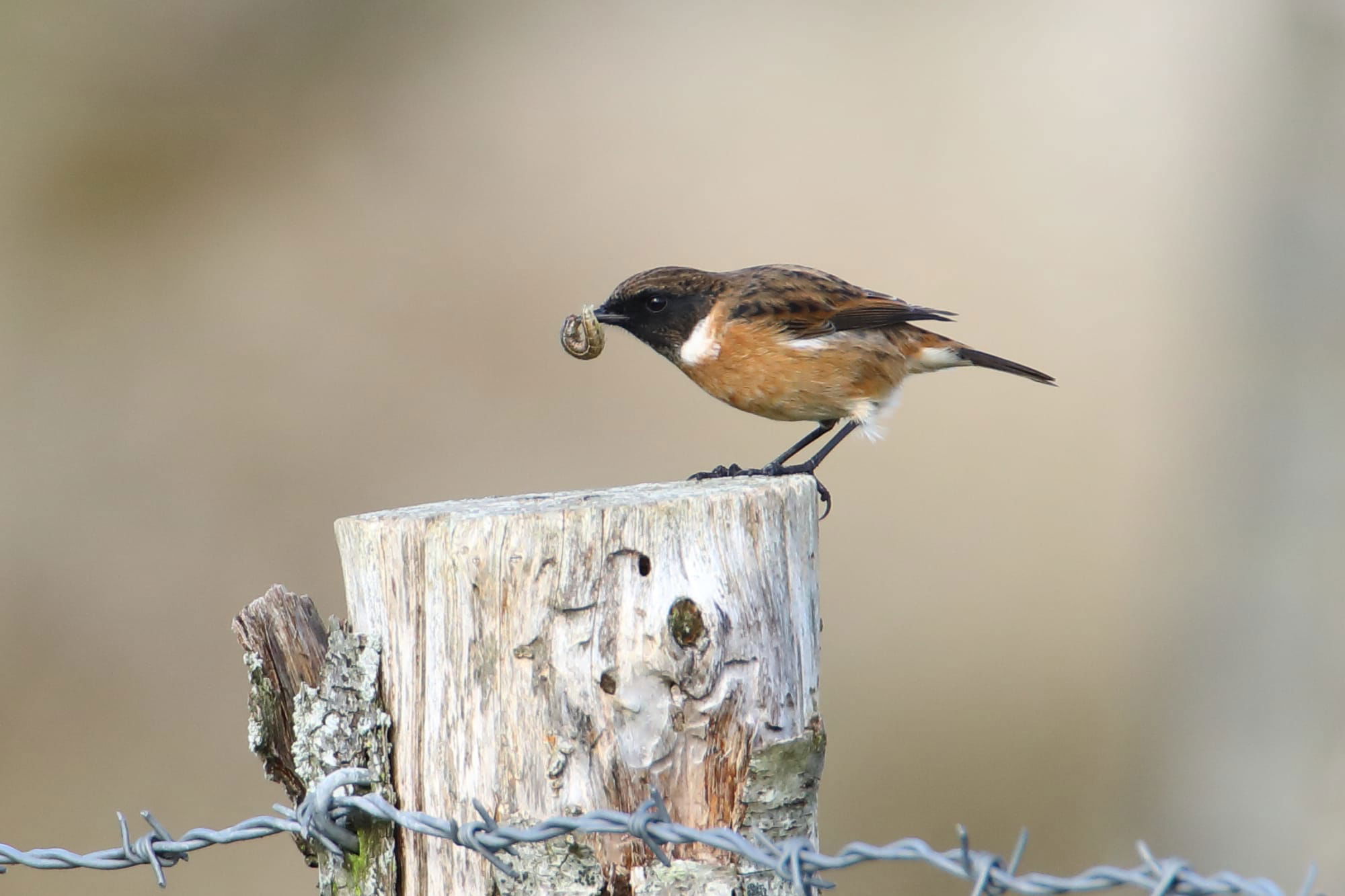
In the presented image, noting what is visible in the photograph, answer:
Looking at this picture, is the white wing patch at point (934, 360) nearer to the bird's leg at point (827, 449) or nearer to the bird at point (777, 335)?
the bird at point (777, 335)

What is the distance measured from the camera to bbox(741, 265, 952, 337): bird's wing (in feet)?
16.5

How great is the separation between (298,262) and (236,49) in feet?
5.10

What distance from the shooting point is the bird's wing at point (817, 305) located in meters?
5.02

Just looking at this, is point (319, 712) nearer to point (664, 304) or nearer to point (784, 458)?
point (664, 304)

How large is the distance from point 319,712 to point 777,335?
2773 mm

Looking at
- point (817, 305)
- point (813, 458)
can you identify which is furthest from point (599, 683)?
point (817, 305)

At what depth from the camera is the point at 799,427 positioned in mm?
7863

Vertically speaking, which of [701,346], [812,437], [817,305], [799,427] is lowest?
[812,437]

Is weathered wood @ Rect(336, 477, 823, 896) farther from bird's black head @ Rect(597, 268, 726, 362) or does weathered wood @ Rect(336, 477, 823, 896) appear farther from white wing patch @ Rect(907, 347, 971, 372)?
white wing patch @ Rect(907, 347, 971, 372)

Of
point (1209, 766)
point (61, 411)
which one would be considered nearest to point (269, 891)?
point (61, 411)

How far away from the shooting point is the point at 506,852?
2451mm

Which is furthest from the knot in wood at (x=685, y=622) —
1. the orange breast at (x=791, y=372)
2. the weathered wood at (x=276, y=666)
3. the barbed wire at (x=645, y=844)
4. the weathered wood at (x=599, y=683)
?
the orange breast at (x=791, y=372)

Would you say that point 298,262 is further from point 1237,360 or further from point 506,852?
point 506,852

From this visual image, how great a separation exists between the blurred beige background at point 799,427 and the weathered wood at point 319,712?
547 centimetres
